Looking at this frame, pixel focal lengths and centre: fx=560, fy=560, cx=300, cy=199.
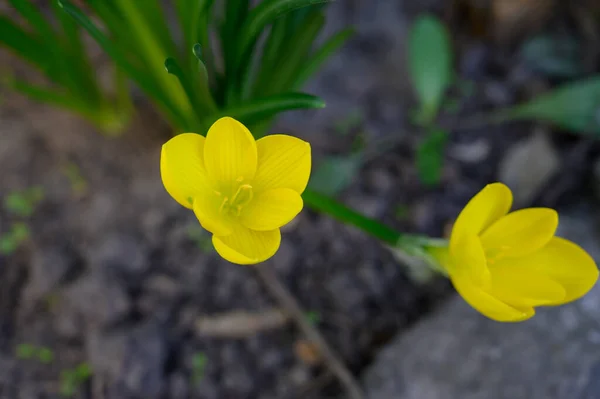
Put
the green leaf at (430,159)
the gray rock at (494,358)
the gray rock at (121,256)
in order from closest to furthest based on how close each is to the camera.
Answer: the gray rock at (494,358) < the gray rock at (121,256) < the green leaf at (430,159)

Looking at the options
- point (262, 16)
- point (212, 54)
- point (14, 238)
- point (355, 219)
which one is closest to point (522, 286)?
point (355, 219)

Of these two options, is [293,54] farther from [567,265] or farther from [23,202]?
[23,202]

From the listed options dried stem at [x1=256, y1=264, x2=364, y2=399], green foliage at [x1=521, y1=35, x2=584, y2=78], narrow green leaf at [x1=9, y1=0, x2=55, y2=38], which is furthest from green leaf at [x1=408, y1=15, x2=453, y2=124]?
narrow green leaf at [x1=9, y1=0, x2=55, y2=38]

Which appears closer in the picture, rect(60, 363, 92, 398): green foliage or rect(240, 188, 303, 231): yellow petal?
rect(240, 188, 303, 231): yellow petal

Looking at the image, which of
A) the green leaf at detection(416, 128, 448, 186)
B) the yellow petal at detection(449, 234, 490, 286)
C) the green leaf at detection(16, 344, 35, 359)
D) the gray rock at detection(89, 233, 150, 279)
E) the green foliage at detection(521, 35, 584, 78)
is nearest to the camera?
the yellow petal at detection(449, 234, 490, 286)

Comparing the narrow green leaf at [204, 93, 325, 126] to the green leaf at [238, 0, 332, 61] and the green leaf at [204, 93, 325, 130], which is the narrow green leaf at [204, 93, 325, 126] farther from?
the green leaf at [238, 0, 332, 61]

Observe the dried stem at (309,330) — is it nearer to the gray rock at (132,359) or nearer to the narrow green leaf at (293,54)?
the gray rock at (132,359)

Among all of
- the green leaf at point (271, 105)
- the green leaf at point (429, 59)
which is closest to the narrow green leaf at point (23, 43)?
the green leaf at point (271, 105)

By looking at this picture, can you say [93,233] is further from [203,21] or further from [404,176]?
[404,176]
